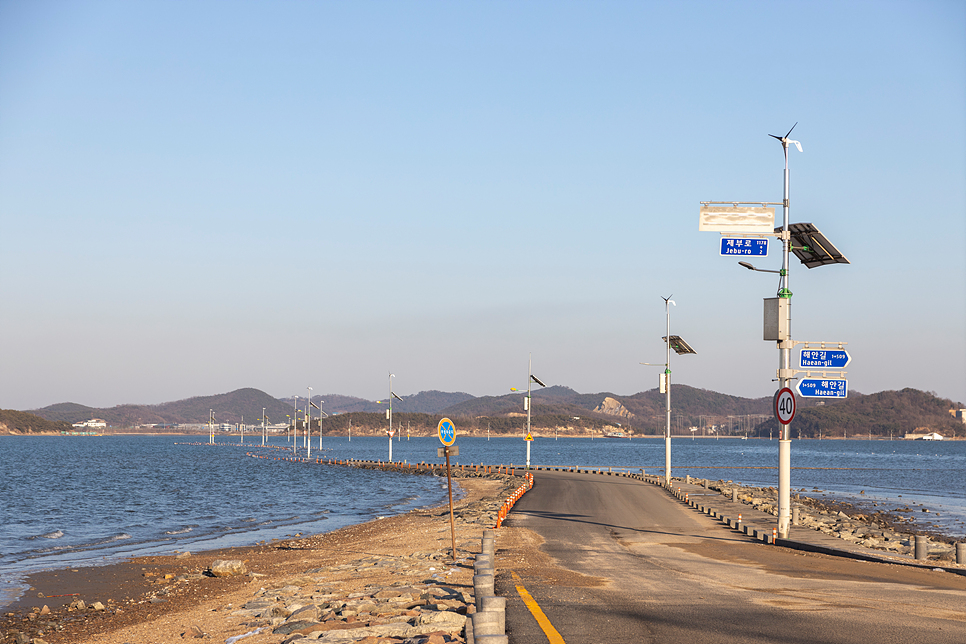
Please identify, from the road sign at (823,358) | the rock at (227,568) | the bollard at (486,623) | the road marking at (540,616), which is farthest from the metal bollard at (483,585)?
the road sign at (823,358)

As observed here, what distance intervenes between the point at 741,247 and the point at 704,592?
11.4 meters

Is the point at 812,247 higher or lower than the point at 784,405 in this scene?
higher

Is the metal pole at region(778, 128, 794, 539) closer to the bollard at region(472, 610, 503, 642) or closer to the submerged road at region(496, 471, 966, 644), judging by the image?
the submerged road at region(496, 471, 966, 644)

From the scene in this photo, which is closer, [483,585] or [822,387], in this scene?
[483,585]

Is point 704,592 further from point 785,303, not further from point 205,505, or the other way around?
point 205,505

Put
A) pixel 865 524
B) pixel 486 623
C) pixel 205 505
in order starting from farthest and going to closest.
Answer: pixel 205 505, pixel 865 524, pixel 486 623

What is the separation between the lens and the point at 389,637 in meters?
12.3

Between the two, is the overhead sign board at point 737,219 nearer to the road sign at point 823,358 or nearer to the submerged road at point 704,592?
the road sign at point 823,358

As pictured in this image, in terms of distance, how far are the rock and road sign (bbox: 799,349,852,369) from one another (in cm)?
1657

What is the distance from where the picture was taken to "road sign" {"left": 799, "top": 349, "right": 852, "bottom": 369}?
22359 mm

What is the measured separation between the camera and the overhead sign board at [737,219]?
23.0 metres

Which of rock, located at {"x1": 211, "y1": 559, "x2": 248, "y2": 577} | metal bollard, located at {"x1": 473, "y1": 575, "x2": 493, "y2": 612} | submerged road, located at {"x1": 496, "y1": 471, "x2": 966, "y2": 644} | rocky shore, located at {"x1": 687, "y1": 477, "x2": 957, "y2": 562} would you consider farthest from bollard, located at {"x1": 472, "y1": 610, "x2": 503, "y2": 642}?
rocky shore, located at {"x1": 687, "y1": 477, "x2": 957, "y2": 562}

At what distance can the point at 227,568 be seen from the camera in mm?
22500

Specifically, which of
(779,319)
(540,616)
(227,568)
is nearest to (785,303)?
(779,319)
